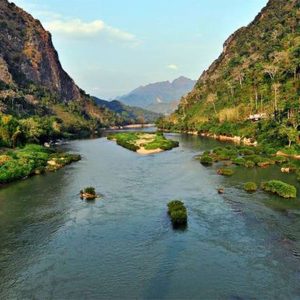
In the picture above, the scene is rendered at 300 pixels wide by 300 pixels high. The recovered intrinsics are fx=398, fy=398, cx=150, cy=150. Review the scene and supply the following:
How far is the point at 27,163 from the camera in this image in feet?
280

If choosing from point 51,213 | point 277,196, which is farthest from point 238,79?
point 51,213

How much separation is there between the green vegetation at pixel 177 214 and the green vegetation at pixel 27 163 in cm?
3658

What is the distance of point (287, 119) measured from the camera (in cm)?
10431

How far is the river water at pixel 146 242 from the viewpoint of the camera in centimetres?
3475

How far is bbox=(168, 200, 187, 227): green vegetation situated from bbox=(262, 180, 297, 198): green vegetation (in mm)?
16536

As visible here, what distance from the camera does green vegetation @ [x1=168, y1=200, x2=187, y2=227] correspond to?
49.8 meters

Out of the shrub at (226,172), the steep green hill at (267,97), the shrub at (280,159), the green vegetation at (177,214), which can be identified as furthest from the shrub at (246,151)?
the green vegetation at (177,214)

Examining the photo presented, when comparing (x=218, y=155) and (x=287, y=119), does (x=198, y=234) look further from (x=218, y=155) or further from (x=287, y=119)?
(x=287, y=119)

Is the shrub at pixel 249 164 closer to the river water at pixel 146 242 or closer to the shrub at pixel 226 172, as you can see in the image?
the shrub at pixel 226 172

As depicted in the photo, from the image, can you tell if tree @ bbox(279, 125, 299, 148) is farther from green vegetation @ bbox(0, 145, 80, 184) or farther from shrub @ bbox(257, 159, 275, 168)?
green vegetation @ bbox(0, 145, 80, 184)

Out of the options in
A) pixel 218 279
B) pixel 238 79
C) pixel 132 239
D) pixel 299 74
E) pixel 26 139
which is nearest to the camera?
pixel 218 279

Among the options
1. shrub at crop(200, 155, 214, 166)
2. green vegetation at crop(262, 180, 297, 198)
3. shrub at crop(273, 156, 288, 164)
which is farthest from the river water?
shrub at crop(200, 155, 214, 166)

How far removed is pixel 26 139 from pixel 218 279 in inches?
3604

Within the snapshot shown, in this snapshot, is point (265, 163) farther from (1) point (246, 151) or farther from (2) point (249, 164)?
(1) point (246, 151)
